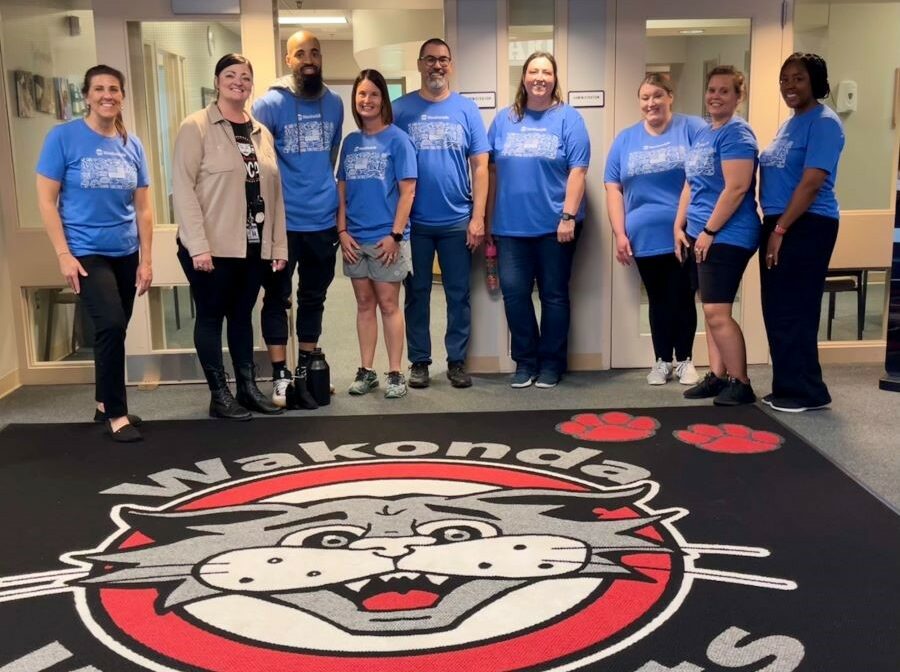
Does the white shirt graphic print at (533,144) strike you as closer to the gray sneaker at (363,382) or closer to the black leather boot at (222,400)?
the gray sneaker at (363,382)

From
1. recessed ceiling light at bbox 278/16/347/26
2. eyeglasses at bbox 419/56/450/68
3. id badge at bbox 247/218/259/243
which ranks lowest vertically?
id badge at bbox 247/218/259/243

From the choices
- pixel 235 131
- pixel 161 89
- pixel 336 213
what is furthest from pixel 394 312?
pixel 161 89

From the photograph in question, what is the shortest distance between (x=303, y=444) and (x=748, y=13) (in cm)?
323

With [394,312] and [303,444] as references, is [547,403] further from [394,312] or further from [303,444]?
[303,444]

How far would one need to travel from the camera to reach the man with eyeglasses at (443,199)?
4664mm

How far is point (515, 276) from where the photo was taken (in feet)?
16.0

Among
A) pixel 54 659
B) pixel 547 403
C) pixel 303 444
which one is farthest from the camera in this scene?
pixel 547 403

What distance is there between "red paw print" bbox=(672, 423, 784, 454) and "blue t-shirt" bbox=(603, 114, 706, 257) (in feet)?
3.48

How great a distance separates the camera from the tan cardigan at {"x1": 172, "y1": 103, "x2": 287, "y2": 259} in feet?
13.1

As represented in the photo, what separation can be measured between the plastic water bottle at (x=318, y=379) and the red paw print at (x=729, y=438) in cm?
165

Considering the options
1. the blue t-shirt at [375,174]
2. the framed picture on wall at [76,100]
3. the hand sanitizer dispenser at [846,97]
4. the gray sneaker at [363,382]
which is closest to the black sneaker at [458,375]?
the gray sneaker at [363,382]

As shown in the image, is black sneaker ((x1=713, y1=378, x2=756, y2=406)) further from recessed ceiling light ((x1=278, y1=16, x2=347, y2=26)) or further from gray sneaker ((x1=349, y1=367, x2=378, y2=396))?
recessed ceiling light ((x1=278, y1=16, x2=347, y2=26))

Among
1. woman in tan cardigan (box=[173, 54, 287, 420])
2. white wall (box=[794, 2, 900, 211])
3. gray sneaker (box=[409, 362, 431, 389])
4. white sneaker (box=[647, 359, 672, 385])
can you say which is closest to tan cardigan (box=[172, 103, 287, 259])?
woman in tan cardigan (box=[173, 54, 287, 420])

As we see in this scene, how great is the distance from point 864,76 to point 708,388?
6.74ft
